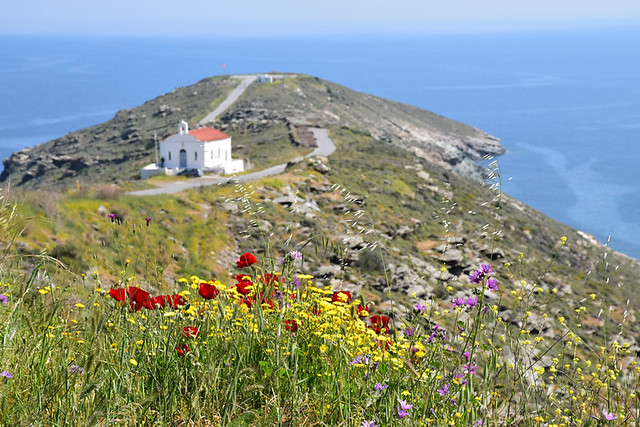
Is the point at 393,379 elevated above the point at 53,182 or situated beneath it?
elevated above

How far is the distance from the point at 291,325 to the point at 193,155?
44.1 m

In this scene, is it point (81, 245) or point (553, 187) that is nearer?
point (81, 245)

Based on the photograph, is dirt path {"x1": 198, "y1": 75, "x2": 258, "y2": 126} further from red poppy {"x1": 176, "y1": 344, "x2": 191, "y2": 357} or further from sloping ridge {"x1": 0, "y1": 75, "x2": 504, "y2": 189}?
red poppy {"x1": 176, "y1": 344, "x2": 191, "y2": 357}

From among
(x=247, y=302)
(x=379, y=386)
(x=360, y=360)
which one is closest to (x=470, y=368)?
(x=379, y=386)

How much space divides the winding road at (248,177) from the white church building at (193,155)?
286 centimetres

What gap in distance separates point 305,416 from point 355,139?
58606 mm

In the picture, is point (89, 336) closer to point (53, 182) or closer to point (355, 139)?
point (355, 139)

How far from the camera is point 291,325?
3621mm

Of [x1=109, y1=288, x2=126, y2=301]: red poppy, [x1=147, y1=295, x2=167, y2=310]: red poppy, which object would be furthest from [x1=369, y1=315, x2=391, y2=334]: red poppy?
[x1=109, y1=288, x2=126, y2=301]: red poppy

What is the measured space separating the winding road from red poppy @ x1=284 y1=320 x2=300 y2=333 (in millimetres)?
19599

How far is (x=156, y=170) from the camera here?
4638 cm

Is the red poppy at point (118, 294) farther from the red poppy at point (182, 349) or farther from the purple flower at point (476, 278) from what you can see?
the purple flower at point (476, 278)

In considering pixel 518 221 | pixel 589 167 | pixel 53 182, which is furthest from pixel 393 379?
pixel 589 167

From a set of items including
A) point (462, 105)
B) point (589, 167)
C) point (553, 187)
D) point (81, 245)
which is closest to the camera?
point (81, 245)
